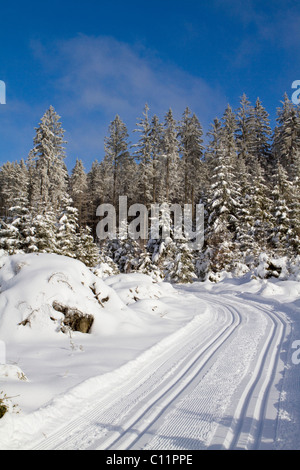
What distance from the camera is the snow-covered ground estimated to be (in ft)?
12.2

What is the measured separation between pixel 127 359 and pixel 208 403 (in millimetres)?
2356

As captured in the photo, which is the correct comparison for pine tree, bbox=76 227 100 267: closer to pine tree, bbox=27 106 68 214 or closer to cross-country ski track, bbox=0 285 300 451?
pine tree, bbox=27 106 68 214

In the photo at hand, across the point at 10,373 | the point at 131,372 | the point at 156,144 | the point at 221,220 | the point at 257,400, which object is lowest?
the point at 131,372

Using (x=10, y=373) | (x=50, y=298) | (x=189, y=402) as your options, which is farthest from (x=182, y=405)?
(x=50, y=298)

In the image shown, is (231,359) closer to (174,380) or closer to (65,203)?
(174,380)

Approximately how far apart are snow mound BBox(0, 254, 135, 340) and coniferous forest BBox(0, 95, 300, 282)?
33.7 ft

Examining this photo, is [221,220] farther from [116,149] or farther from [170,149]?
[116,149]

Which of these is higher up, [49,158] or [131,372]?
[49,158]

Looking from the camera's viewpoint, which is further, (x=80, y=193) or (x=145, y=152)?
(x=80, y=193)

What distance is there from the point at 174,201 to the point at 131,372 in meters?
39.1

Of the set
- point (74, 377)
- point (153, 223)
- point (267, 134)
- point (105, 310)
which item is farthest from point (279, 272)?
point (267, 134)

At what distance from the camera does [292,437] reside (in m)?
3.63

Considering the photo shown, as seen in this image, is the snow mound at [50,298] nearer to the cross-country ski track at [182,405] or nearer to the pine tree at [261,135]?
the cross-country ski track at [182,405]

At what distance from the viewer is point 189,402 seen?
15.0 feet
